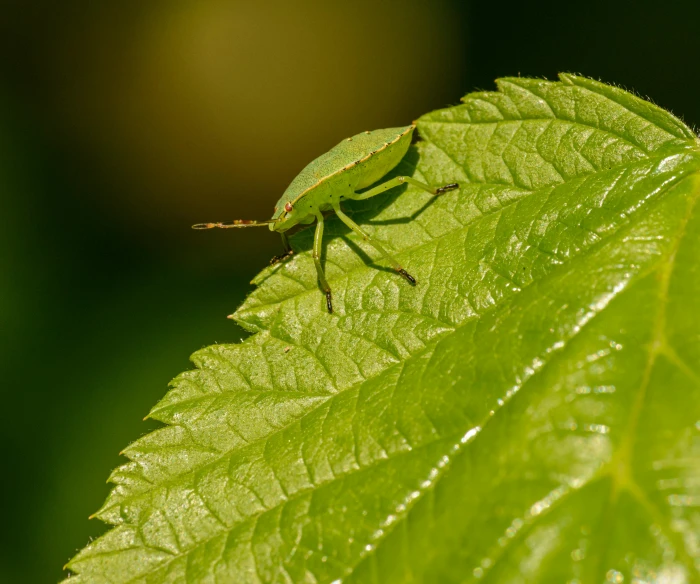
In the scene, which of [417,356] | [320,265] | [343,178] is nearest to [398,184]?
[343,178]

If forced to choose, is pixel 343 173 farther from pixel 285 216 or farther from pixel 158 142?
pixel 158 142

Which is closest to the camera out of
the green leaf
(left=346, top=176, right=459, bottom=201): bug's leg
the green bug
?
the green leaf

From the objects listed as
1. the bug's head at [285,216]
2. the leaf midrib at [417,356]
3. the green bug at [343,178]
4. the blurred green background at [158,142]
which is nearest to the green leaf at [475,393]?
the leaf midrib at [417,356]

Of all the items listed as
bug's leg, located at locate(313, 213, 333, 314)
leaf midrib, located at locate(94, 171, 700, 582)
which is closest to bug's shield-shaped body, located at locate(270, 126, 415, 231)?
bug's leg, located at locate(313, 213, 333, 314)

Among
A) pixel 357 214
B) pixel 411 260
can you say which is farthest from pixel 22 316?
pixel 411 260

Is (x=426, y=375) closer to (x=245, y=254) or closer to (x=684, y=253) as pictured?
(x=684, y=253)

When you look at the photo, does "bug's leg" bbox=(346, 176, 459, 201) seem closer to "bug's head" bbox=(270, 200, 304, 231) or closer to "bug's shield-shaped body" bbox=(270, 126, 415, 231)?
"bug's shield-shaped body" bbox=(270, 126, 415, 231)
